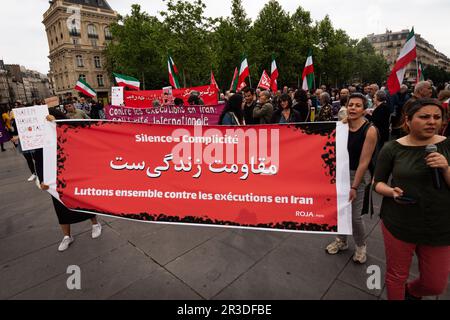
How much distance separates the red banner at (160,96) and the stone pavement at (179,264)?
839cm

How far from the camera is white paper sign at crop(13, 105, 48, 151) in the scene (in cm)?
304

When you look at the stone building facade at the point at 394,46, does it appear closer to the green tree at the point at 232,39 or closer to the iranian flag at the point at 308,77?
the green tree at the point at 232,39

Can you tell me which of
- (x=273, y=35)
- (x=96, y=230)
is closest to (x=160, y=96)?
(x=96, y=230)

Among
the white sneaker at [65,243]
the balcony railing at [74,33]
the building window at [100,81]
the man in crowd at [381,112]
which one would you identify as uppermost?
the balcony railing at [74,33]

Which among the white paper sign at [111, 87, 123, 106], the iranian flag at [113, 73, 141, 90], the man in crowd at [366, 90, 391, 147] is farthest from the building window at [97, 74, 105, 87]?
the man in crowd at [366, 90, 391, 147]

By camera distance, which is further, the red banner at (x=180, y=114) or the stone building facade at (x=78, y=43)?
the stone building facade at (x=78, y=43)

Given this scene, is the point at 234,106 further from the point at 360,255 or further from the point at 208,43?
the point at 208,43

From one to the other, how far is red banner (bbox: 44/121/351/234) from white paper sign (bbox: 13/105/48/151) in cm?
30

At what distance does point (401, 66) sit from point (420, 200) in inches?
199

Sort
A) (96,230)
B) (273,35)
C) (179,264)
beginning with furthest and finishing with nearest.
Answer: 1. (273,35)
2. (96,230)
3. (179,264)

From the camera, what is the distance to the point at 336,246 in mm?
3098

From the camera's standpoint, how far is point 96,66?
165 feet

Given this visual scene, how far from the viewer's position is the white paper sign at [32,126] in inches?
120

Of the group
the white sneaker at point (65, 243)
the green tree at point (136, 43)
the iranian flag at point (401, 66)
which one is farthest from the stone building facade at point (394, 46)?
the white sneaker at point (65, 243)
